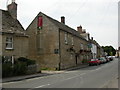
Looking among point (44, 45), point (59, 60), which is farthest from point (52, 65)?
point (44, 45)

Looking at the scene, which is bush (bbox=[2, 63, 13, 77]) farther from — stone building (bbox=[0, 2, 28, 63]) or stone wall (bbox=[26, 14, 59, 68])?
stone wall (bbox=[26, 14, 59, 68])

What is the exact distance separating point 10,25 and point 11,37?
217 centimetres

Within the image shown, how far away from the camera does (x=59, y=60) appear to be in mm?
32094

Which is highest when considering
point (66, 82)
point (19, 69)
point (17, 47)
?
point (17, 47)

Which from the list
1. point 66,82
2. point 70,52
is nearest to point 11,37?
point 66,82

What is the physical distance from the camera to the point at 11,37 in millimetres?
24750

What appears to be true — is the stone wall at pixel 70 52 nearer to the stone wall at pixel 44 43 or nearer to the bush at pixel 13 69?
the stone wall at pixel 44 43

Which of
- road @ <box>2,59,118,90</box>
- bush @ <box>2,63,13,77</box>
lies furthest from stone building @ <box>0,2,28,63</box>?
road @ <box>2,59,118,90</box>

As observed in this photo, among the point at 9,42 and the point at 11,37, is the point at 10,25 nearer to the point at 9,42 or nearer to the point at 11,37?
the point at 11,37

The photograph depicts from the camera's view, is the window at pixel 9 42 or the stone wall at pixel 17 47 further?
the window at pixel 9 42

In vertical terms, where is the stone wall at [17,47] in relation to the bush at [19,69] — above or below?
above

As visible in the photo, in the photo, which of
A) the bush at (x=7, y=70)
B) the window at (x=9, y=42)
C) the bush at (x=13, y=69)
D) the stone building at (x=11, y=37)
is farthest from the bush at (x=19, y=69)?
the window at (x=9, y=42)

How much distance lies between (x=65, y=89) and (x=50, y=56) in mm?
22193

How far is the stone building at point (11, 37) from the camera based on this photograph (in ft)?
77.7
